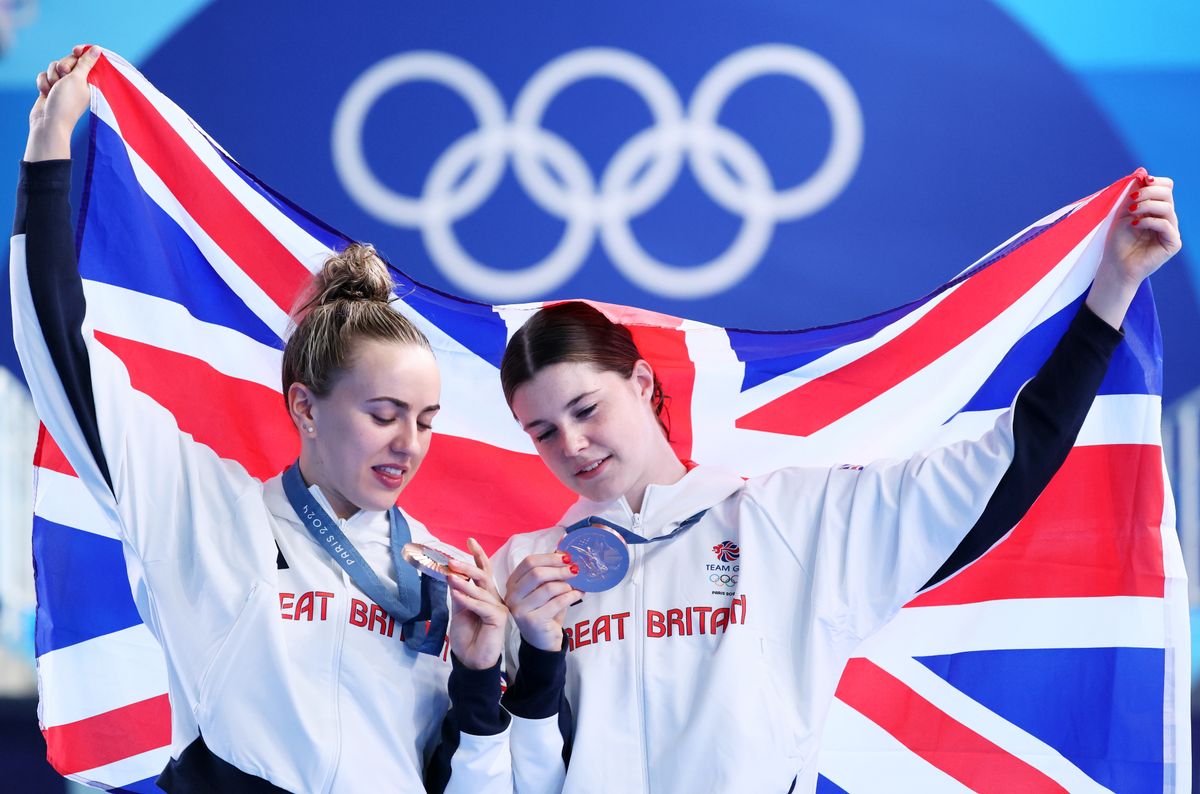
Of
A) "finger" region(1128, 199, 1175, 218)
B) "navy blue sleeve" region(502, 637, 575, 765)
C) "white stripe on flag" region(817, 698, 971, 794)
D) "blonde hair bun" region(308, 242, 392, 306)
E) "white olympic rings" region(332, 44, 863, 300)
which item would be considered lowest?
"white stripe on flag" region(817, 698, 971, 794)

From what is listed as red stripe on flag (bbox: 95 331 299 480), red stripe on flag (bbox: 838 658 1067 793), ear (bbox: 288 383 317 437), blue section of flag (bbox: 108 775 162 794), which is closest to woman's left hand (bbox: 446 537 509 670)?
ear (bbox: 288 383 317 437)

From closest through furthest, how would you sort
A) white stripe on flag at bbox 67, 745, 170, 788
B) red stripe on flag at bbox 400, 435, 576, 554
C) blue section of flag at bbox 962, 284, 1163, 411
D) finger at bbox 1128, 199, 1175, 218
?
finger at bbox 1128, 199, 1175, 218 < blue section of flag at bbox 962, 284, 1163, 411 < white stripe on flag at bbox 67, 745, 170, 788 < red stripe on flag at bbox 400, 435, 576, 554

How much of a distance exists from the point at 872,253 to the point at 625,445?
2723mm

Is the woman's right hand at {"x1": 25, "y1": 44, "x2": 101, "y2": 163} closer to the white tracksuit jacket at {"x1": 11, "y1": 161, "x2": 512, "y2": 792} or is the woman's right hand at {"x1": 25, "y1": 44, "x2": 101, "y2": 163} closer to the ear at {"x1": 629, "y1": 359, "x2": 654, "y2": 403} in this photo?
the white tracksuit jacket at {"x1": 11, "y1": 161, "x2": 512, "y2": 792}

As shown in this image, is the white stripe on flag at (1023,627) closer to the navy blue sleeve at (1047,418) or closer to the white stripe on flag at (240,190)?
the navy blue sleeve at (1047,418)

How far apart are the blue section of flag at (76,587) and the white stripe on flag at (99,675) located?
25 millimetres

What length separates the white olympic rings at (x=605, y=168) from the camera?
15.5 feet

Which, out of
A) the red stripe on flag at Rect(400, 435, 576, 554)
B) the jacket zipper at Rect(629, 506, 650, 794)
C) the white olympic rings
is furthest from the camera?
the white olympic rings

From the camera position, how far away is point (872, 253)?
469 cm

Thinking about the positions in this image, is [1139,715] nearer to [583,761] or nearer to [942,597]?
[942,597]

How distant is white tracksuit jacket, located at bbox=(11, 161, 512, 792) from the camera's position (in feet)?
6.54

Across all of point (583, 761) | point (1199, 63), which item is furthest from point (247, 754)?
point (1199, 63)

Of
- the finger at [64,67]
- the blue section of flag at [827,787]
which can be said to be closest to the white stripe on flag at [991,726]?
the blue section of flag at [827,787]

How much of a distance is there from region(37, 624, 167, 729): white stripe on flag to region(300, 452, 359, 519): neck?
0.85 meters
